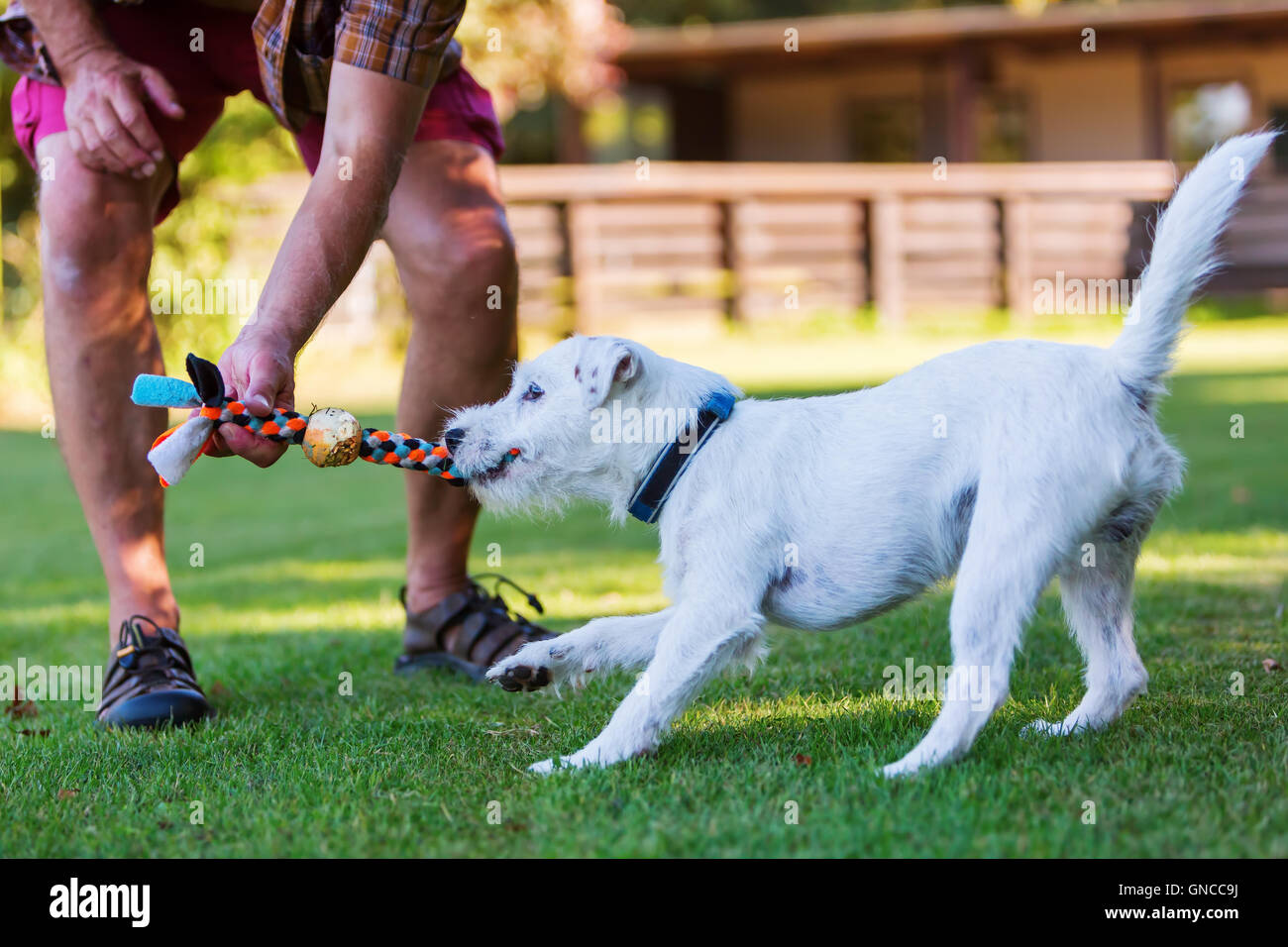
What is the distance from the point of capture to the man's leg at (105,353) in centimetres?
373

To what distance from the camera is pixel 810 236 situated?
17406mm

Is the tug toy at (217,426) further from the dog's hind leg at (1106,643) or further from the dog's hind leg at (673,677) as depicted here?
the dog's hind leg at (1106,643)

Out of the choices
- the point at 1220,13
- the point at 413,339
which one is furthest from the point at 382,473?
the point at 1220,13

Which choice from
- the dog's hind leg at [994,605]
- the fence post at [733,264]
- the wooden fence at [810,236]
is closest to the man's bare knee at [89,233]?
the dog's hind leg at [994,605]

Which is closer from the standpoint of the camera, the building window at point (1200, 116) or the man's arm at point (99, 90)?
the man's arm at point (99, 90)

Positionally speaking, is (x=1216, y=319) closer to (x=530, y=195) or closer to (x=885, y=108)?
(x=885, y=108)

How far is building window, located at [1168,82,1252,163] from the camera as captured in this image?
22.2 meters

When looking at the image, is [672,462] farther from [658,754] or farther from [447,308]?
[447,308]

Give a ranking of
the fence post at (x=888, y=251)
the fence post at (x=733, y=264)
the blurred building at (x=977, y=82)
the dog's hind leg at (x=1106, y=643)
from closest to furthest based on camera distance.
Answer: the dog's hind leg at (x=1106, y=643) < the fence post at (x=733, y=264) < the fence post at (x=888, y=251) < the blurred building at (x=977, y=82)

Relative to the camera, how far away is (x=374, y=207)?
10.7 ft

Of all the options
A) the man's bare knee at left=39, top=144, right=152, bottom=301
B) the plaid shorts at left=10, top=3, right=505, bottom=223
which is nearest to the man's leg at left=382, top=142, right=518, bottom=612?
the plaid shorts at left=10, top=3, right=505, bottom=223

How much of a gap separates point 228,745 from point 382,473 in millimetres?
6669
